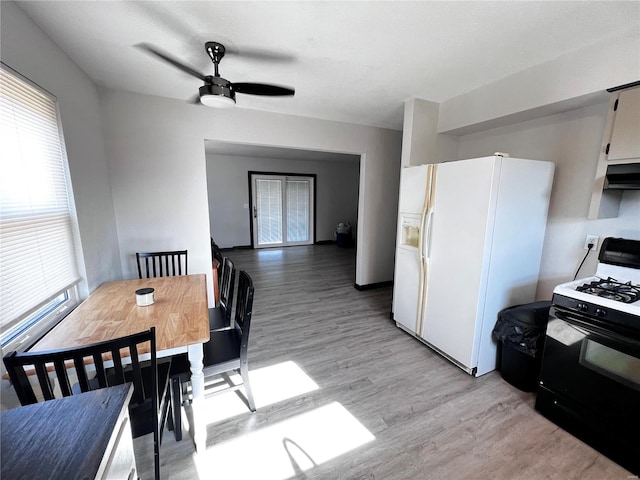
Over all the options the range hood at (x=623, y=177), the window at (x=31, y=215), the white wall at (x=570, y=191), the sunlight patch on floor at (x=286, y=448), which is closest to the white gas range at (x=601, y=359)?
the white wall at (x=570, y=191)

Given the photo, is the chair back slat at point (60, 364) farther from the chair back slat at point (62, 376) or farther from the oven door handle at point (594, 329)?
the oven door handle at point (594, 329)

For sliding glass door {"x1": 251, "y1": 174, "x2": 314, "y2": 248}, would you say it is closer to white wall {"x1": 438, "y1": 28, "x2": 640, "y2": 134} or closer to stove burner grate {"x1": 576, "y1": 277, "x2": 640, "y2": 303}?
white wall {"x1": 438, "y1": 28, "x2": 640, "y2": 134}

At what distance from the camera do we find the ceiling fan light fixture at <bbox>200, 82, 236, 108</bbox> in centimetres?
170

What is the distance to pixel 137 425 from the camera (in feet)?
4.01

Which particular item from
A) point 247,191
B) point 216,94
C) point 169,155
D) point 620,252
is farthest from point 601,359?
point 247,191

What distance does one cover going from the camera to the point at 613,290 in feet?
5.30

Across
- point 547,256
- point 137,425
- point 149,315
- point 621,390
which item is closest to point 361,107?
point 547,256

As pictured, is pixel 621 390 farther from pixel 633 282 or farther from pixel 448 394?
pixel 448 394

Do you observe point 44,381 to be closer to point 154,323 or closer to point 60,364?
point 60,364

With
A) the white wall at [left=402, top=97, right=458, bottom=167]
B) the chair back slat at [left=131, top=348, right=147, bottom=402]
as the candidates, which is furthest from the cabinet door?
the chair back slat at [left=131, top=348, right=147, bottom=402]

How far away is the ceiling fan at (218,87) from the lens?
5.57 ft

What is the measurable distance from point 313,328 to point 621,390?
2.35 meters

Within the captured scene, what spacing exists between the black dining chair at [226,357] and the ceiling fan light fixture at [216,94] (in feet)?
3.98

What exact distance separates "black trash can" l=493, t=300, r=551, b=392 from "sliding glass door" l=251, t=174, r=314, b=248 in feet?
18.9
